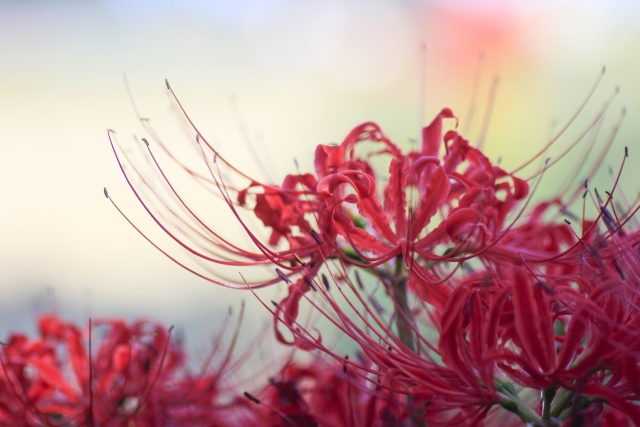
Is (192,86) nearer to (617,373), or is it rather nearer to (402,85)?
(402,85)

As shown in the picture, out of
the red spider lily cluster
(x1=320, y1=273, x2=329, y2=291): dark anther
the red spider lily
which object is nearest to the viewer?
the red spider lily cluster

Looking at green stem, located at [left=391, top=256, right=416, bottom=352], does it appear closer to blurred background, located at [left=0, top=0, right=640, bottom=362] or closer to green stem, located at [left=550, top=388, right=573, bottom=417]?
green stem, located at [left=550, top=388, right=573, bottom=417]

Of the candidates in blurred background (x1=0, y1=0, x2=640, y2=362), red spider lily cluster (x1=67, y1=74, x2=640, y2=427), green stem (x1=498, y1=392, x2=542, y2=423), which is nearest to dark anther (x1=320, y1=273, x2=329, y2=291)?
red spider lily cluster (x1=67, y1=74, x2=640, y2=427)

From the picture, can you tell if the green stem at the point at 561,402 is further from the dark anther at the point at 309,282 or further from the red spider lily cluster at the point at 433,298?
the dark anther at the point at 309,282

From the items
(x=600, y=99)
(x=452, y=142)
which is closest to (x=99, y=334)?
(x=452, y=142)

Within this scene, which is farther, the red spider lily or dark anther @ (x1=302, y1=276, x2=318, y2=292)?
the red spider lily

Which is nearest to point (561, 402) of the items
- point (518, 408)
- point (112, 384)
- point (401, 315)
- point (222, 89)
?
point (518, 408)
